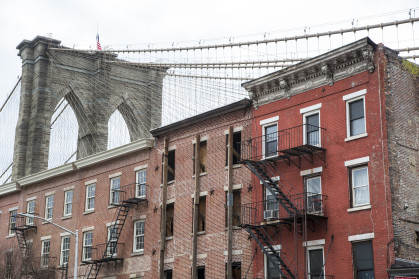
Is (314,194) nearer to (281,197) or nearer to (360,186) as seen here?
(281,197)

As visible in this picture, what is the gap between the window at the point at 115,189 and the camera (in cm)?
4209

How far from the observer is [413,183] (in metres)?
29.2

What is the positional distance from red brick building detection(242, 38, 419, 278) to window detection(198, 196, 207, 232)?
11.7ft

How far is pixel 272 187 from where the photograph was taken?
1247 inches

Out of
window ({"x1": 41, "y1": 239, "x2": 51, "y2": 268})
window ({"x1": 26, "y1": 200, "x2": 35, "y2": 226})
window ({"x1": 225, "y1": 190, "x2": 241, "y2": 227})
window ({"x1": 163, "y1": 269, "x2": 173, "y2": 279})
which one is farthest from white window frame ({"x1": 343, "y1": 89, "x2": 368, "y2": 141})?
window ({"x1": 26, "y1": 200, "x2": 35, "y2": 226})

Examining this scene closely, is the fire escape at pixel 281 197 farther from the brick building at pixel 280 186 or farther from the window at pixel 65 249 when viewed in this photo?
the window at pixel 65 249

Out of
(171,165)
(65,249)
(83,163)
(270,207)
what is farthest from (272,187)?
(65,249)

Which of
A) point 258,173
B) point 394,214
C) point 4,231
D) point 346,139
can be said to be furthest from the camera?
point 4,231

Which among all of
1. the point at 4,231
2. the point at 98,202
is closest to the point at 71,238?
the point at 98,202

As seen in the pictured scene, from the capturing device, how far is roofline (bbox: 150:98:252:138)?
35.0 metres

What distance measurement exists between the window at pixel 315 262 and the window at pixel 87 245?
17476 mm

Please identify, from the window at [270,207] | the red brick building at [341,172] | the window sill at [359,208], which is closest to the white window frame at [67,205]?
the red brick building at [341,172]

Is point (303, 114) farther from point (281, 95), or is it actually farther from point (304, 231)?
point (304, 231)

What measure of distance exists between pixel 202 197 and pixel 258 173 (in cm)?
538
